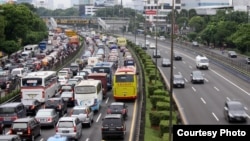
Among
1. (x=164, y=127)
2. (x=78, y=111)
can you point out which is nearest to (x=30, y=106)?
(x=78, y=111)

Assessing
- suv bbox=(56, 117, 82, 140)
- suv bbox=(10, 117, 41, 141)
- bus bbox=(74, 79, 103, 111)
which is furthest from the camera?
bus bbox=(74, 79, 103, 111)

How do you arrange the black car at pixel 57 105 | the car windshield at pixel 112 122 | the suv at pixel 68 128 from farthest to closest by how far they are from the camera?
the black car at pixel 57 105
the car windshield at pixel 112 122
the suv at pixel 68 128

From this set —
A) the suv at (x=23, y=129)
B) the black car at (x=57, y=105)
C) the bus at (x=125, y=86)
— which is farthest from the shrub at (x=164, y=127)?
the bus at (x=125, y=86)

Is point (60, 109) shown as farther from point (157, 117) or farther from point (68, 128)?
point (68, 128)

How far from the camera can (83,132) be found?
3562 centimetres

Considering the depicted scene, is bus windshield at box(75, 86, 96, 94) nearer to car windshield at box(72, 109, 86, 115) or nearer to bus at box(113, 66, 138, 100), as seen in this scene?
bus at box(113, 66, 138, 100)

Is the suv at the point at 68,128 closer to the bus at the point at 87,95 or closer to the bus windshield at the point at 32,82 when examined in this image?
the bus at the point at 87,95

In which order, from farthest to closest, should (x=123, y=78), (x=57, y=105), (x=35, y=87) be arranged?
(x=123, y=78) < (x=35, y=87) < (x=57, y=105)

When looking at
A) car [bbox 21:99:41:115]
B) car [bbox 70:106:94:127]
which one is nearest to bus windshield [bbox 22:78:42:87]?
car [bbox 21:99:41:115]

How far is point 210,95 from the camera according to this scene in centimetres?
5266

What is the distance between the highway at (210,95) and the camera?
4141cm

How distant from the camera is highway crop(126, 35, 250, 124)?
136ft

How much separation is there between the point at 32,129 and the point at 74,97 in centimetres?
1198

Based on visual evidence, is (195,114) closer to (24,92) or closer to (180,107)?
(180,107)
